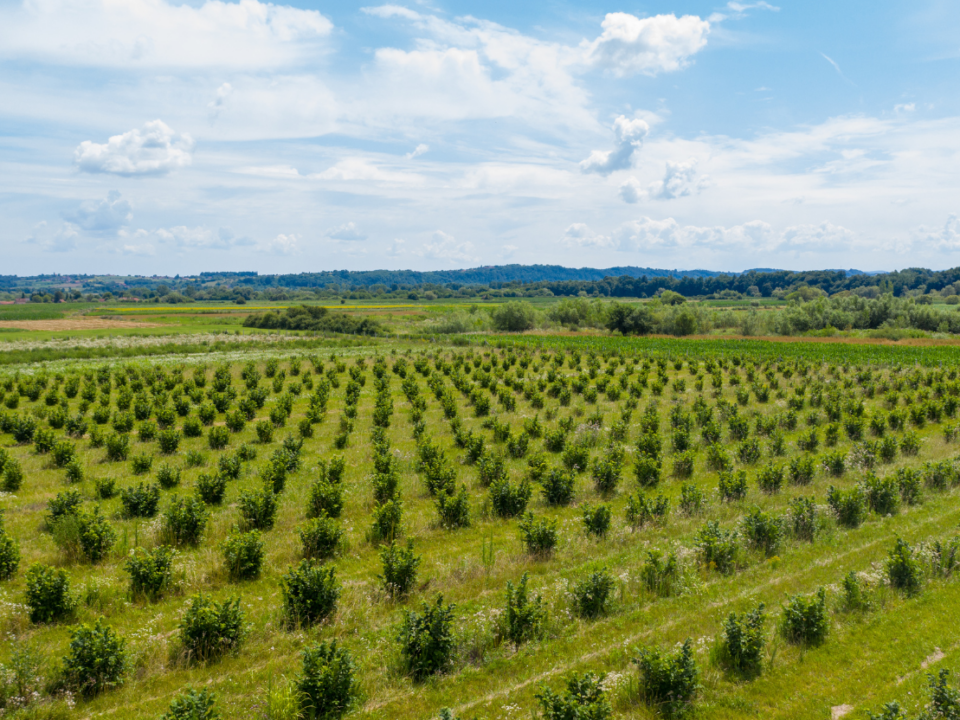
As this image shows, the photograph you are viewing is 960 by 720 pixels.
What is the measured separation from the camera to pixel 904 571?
988 centimetres

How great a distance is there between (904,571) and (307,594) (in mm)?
10854

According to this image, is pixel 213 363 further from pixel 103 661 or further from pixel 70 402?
pixel 103 661

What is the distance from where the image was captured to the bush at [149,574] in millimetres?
9727

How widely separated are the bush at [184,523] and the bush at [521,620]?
24.8 feet

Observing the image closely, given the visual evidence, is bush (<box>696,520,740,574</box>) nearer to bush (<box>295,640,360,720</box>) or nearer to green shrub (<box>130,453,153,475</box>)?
bush (<box>295,640,360,720</box>)

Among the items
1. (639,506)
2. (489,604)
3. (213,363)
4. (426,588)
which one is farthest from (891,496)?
(213,363)

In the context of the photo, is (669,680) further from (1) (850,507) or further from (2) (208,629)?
(1) (850,507)

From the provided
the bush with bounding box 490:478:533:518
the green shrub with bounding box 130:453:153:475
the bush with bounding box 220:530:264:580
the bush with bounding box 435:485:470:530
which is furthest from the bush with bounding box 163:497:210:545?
the bush with bounding box 490:478:533:518

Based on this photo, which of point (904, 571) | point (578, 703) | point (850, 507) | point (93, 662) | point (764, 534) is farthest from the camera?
point (850, 507)

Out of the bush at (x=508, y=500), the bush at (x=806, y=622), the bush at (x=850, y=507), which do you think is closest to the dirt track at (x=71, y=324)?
the bush at (x=508, y=500)

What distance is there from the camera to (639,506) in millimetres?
13102

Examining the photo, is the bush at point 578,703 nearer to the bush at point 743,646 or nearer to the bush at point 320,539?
the bush at point 743,646

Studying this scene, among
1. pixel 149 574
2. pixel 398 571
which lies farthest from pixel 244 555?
pixel 398 571

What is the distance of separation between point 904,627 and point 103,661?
12255 mm
